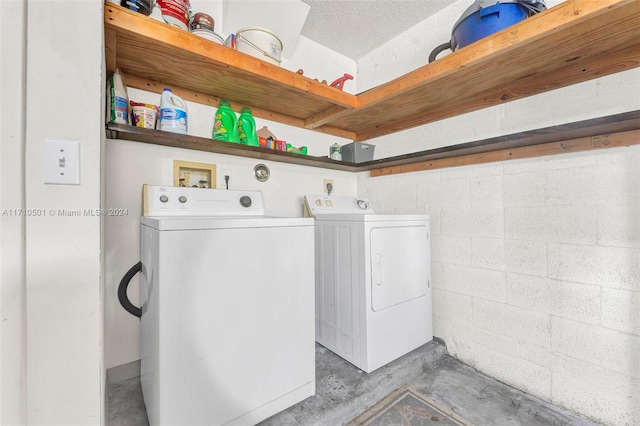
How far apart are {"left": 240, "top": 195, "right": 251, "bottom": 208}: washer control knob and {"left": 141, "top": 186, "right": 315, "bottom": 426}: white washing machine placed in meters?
0.55

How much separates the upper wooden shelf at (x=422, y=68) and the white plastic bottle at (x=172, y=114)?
12cm

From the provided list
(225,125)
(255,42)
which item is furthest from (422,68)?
(225,125)

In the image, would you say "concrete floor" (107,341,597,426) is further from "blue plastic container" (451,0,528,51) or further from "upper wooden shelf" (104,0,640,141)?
"blue plastic container" (451,0,528,51)

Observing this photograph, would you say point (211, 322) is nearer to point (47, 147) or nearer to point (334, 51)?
point (47, 147)

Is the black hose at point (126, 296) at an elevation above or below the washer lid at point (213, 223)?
below

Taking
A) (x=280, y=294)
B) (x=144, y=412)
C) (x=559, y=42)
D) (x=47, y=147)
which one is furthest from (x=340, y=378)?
(x=559, y=42)

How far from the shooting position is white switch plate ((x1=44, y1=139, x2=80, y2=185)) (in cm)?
71

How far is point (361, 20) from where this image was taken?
6.42 feet

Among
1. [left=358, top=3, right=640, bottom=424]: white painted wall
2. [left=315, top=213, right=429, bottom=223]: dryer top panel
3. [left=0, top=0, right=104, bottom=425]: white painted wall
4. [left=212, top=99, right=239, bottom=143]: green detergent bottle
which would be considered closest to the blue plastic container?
[left=358, top=3, right=640, bottom=424]: white painted wall

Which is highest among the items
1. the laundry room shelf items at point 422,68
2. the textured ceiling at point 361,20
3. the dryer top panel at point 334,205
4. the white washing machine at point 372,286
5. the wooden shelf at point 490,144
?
the textured ceiling at point 361,20

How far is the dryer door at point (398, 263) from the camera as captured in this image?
149 centimetres

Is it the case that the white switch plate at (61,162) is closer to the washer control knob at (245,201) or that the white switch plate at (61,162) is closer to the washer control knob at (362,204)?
the washer control knob at (245,201)

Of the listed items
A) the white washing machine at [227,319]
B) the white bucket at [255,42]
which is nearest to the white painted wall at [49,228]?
the white washing machine at [227,319]

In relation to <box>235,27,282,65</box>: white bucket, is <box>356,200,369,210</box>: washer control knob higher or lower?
lower
